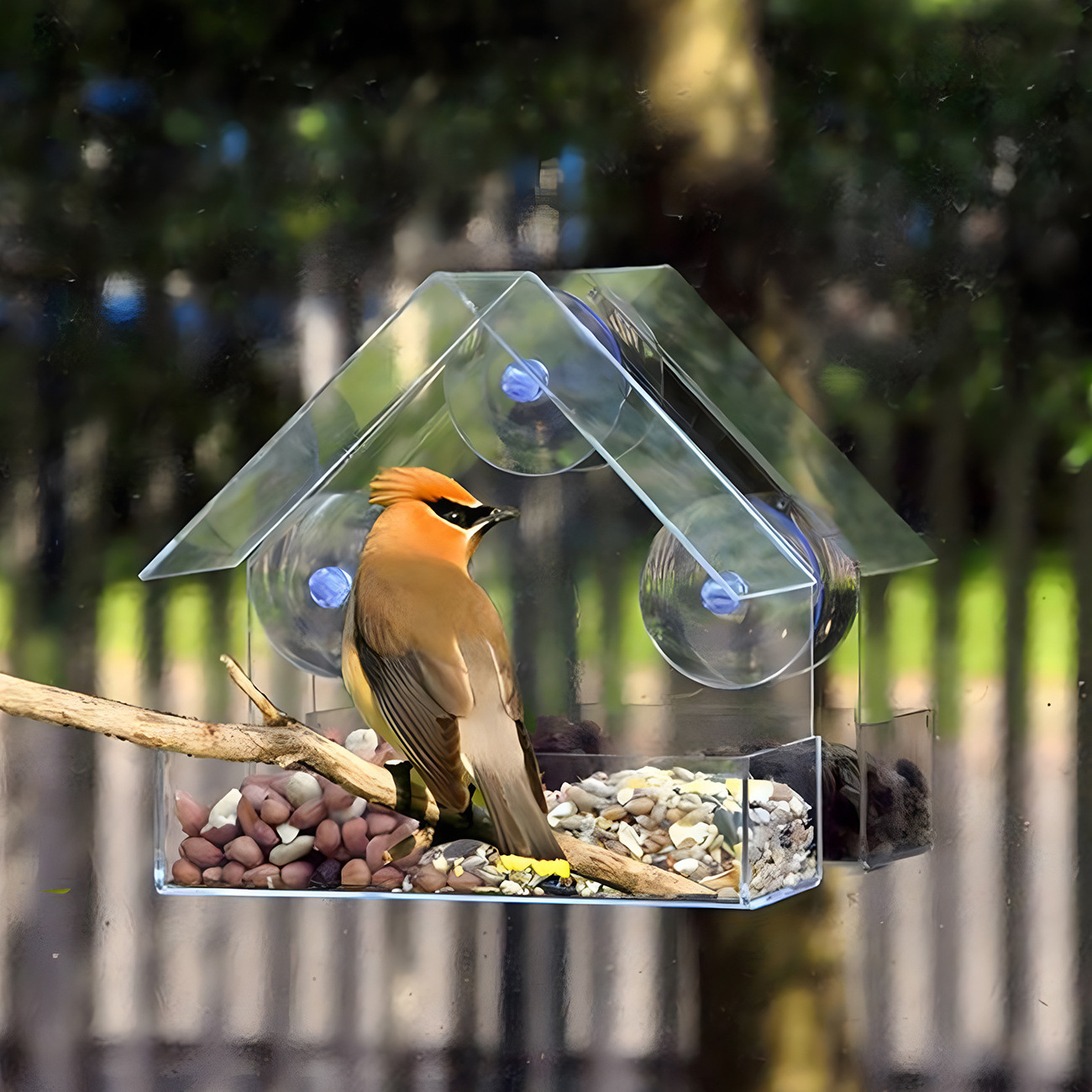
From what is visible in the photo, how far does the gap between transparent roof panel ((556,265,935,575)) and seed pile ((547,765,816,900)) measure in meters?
0.30

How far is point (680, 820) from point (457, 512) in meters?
0.30

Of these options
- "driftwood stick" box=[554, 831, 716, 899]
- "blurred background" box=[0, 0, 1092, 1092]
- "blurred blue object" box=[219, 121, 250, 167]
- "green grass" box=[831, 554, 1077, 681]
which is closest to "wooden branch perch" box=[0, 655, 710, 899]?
"driftwood stick" box=[554, 831, 716, 899]

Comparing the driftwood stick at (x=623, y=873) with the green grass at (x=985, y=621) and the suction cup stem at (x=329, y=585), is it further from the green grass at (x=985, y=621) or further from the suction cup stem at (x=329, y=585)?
the green grass at (x=985, y=621)

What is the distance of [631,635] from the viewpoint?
1137mm

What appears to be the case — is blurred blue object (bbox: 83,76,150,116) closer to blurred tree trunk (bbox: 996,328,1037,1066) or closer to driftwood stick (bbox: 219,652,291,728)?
driftwood stick (bbox: 219,652,291,728)

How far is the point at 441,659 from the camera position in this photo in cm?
107

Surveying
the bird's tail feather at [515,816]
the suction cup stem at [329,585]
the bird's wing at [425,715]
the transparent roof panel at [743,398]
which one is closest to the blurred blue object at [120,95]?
the transparent roof panel at [743,398]

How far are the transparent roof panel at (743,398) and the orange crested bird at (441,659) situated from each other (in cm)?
26

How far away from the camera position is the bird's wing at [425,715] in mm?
1042

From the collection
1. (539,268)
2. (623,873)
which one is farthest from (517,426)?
(539,268)

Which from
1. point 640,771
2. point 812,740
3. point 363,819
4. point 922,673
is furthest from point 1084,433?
point 363,819

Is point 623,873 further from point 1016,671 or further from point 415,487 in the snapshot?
point 1016,671

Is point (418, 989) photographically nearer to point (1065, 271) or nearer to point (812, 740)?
point (812, 740)

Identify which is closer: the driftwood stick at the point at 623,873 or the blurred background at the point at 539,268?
the driftwood stick at the point at 623,873
